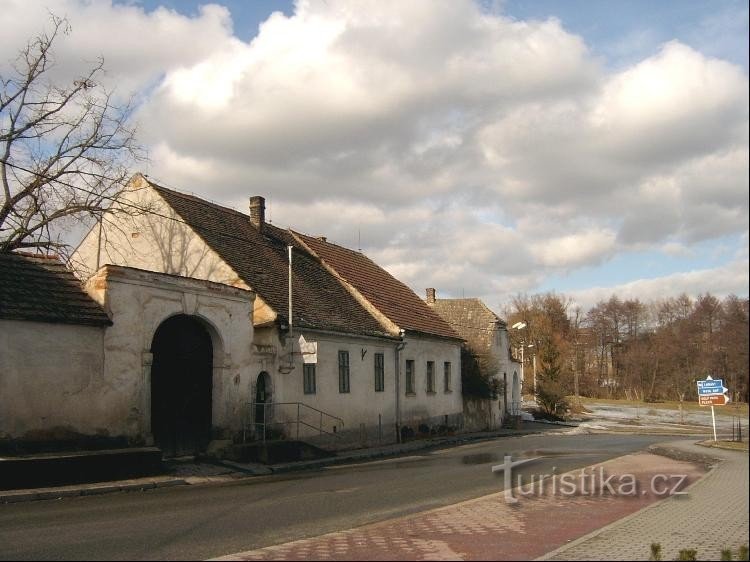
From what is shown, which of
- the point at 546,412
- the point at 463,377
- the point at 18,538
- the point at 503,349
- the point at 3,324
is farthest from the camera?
the point at 546,412

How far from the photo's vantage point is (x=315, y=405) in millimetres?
22859

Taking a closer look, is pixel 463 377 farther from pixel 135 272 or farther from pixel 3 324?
pixel 3 324

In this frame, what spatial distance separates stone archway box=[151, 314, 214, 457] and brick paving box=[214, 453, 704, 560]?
9372 mm

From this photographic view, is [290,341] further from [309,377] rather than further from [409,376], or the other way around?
[409,376]

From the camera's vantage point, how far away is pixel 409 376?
2966cm

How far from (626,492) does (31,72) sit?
20.4 m

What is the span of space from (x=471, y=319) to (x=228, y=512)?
33.8m

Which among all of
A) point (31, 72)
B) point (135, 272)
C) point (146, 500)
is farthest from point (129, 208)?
point (146, 500)

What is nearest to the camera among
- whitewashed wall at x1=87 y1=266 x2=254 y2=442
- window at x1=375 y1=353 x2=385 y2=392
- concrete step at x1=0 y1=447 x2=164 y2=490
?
concrete step at x1=0 y1=447 x2=164 y2=490

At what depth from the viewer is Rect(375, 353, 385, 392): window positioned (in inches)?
1057

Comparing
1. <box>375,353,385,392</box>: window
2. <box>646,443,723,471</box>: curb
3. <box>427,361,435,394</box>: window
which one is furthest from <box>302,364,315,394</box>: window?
<box>646,443,723,471</box>: curb

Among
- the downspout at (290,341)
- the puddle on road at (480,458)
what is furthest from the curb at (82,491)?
the puddle on road at (480,458)

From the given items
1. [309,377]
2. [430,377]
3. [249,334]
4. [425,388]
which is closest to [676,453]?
[309,377]

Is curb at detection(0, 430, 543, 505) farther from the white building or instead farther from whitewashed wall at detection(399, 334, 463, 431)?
whitewashed wall at detection(399, 334, 463, 431)
